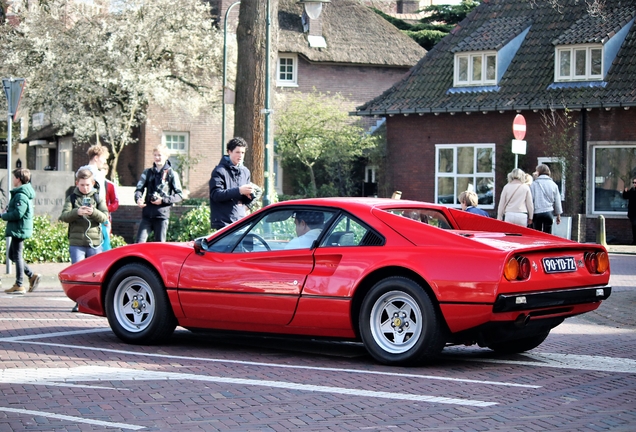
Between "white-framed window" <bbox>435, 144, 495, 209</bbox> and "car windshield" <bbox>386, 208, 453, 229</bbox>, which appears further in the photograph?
"white-framed window" <bbox>435, 144, 495, 209</bbox>

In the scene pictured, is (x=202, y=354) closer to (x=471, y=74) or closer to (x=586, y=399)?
(x=586, y=399)

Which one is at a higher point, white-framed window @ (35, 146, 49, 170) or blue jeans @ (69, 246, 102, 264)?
white-framed window @ (35, 146, 49, 170)

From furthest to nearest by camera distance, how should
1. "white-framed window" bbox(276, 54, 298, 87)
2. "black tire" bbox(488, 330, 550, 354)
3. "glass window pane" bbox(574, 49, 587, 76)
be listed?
"white-framed window" bbox(276, 54, 298, 87), "glass window pane" bbox(574, 49, 587, 76), "black tire" bbox(488, 330, 550, 354)

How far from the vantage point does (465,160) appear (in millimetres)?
32250

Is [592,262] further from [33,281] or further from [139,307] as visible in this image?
[33,281]

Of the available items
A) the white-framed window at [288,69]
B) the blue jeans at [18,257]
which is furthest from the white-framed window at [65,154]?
the blue jeans at [18,257]

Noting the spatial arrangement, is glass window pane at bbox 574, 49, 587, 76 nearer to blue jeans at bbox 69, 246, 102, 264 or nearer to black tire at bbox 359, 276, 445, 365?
blue jeans at bbox 69, 246, 102, 264

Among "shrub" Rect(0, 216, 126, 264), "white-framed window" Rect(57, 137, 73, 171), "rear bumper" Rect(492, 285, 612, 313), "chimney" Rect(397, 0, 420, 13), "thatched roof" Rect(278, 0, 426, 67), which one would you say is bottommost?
"shrub" Rect(0, 216, 126, 264)

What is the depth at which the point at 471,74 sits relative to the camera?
1251 inches

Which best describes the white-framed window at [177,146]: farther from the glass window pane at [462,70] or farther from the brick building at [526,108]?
the glass window pane at [462,70]

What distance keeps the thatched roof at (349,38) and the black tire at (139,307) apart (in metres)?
33.5

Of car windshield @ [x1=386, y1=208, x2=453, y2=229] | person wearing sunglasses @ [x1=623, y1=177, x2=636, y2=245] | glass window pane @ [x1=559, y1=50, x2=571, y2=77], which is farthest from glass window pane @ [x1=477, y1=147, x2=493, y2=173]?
car windshield @ [x1=386, y1=208, x2=453, y2=229]

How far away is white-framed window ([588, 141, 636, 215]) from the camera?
95.0 feet

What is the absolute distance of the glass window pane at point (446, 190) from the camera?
32750 mm
